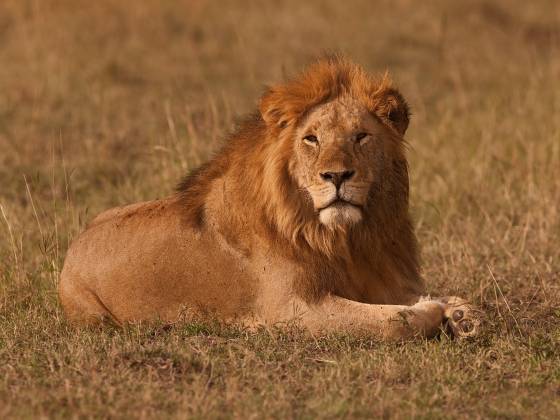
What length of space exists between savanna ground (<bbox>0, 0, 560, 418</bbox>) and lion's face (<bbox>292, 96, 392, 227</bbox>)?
631mm

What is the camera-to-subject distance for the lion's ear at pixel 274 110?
5719mm

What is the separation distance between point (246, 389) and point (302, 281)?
1.03 meters

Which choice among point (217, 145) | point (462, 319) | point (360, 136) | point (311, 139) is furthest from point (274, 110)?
point (217, 145)

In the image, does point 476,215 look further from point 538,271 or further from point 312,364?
point 312,364

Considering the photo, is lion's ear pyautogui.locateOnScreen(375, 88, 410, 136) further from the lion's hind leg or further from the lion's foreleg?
the lion's hind leg

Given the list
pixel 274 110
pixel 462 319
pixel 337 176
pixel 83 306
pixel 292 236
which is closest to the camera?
pixel 337 176

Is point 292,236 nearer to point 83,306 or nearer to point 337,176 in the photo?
A: point 337,176

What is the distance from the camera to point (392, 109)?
5.74 m

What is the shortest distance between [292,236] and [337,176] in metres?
0.47

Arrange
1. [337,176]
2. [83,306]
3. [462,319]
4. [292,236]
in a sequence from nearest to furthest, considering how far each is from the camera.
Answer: [337,176] < [462,319] < [292,236] < [83,306]

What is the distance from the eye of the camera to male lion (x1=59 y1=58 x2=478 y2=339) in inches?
217

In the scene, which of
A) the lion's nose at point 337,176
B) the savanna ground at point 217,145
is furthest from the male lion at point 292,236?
the savanna ground at point 217,145

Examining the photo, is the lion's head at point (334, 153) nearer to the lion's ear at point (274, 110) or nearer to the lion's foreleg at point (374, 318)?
the lion's ear at point (274, 110)

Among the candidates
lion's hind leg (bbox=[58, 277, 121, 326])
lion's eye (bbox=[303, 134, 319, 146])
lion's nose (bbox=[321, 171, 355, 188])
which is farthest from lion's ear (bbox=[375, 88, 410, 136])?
lion's hind leg (bbox=[58, 277, 121, 326])
